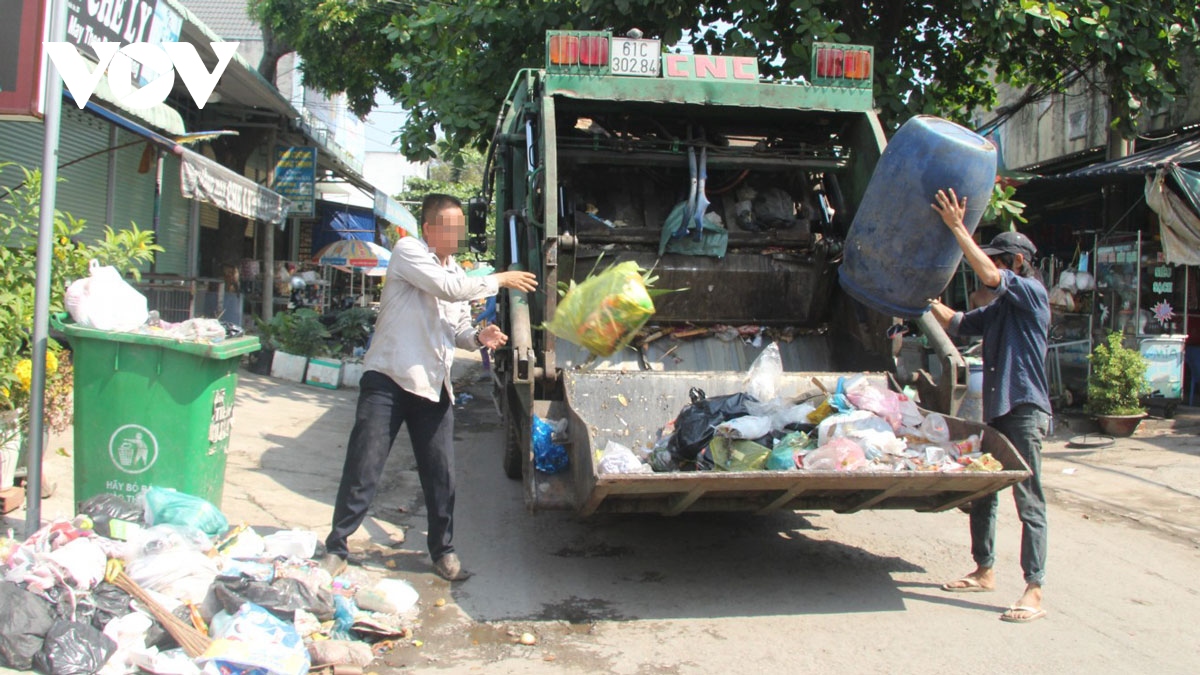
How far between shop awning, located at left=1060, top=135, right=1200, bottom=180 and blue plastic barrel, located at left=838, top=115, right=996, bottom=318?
599 centimetres

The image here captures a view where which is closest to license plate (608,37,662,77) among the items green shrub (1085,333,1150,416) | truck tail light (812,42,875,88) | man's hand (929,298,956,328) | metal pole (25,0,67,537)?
truck tail light (812,42,875,88)

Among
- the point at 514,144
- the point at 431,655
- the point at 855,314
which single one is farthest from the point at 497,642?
the point at 514,144

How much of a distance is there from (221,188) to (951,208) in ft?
22.7

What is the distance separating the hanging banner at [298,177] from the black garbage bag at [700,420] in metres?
11.4

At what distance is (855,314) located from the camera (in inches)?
217

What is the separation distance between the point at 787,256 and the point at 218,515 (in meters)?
3.59

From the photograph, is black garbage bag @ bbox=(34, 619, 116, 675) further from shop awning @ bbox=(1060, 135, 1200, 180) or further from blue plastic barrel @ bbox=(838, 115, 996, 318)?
shop awning @ bbox=(1060, 135, 1200, 180)

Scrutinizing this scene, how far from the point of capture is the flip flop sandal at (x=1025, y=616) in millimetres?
3762

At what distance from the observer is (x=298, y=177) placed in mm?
14422

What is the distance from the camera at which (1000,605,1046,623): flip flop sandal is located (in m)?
3.76

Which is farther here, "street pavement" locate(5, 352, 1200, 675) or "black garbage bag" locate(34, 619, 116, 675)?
"street pavement" locate(5, 352, 1200, 675)

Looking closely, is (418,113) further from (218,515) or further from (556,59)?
(218,515)

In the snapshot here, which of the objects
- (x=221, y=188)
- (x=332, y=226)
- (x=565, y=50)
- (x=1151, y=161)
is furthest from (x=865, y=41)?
(x=332, y=226)

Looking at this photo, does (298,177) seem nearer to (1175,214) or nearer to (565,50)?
(565,50)
